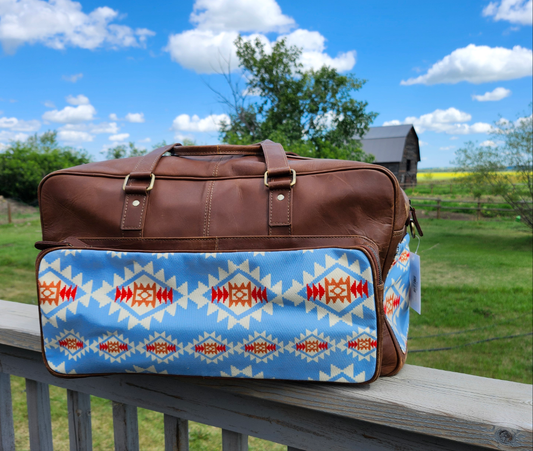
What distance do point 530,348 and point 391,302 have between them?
12.9 ft

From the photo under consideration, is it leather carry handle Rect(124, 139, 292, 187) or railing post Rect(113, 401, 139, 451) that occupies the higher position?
leather carry handle Rect(124, 139, 292, 187)

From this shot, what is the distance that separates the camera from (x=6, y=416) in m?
1.12

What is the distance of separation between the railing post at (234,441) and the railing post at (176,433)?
0.10m

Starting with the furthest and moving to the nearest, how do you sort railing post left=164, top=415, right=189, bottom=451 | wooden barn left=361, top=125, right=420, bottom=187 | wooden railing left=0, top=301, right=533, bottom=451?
wooden barn left=361, top=125, right=420, bottom=187 → railing post left=164, top=415, right=189, bottom=451 → wooden railing left=0, top=301, right=533, bottom=451

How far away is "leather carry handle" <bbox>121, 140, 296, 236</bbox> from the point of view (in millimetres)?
672

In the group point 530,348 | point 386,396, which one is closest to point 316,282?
point 386,396

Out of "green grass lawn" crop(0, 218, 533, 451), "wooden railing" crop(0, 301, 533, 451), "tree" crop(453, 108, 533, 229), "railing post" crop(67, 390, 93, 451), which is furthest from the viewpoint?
"tree" crop(453, 108, 533, 229)

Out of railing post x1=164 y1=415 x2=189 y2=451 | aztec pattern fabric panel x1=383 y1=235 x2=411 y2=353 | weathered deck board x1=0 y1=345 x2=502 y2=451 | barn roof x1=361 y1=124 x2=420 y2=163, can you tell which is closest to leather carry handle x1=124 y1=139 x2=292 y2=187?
aztec pattern fabric panel x1=383 y1=235 x2=411 y2=353

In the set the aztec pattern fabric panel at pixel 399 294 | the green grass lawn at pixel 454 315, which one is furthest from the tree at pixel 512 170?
the aztec pattern fabric panel at pixel 399 294

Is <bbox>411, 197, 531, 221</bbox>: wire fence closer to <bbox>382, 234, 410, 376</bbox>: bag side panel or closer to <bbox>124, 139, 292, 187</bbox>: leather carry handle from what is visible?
<bbox>382, 234, 410, 376</bbox>: bag side panel

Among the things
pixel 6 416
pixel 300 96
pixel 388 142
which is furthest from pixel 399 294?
pixel 388 142

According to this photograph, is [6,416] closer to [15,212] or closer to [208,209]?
[208,209]

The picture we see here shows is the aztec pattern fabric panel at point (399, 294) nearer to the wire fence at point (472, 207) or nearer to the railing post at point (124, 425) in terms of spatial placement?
the railing post at point (124, 425)

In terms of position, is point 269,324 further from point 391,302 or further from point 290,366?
point 391,302
